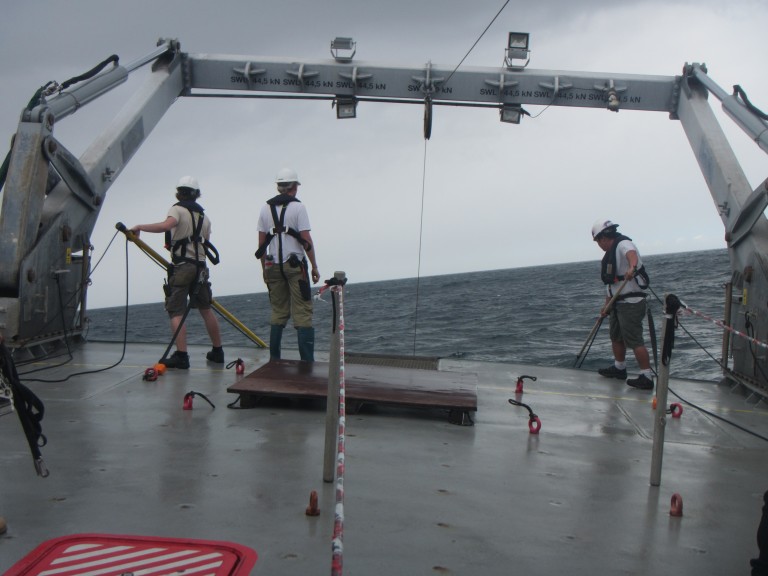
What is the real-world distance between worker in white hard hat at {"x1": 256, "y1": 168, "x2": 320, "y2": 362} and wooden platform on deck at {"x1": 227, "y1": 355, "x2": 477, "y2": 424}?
54 cm

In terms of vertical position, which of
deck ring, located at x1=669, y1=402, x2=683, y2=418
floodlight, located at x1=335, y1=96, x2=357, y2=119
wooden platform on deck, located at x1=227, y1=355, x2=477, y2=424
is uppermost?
floodlight, located at x1=335, y1=96, x2=357, y2=119

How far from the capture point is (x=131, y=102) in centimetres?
891

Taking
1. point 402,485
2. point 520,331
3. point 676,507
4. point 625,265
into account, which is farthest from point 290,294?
point 520,331

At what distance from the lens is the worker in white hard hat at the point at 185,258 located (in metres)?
7.03

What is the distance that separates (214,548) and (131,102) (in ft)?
24.2

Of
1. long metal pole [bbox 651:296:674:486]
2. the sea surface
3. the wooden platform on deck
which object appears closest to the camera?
long metal pole [bbox 651:296:674:486]

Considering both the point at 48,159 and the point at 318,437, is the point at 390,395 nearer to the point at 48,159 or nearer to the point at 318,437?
the point at 318,437

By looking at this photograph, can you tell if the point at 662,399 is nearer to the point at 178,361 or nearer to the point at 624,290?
the point at 624,290

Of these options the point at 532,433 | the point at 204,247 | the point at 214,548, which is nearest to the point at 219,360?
the point at 204,247

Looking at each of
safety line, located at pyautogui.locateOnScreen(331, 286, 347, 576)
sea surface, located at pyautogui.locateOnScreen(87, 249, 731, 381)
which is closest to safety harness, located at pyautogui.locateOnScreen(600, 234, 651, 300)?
sea surface, located at pyautogui.locateOnScreen(87, 249, 731, 381)

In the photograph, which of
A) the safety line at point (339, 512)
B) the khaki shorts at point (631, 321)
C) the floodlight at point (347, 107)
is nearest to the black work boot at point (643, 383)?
the khaki shorts at point (631, 321)

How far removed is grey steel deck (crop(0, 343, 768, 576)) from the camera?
9.85 feet

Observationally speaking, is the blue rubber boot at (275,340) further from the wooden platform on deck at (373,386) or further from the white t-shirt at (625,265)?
the white t-shirt at (625,265)

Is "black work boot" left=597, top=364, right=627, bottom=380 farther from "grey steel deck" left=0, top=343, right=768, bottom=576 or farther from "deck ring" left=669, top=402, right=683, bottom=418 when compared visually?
"deck ring" left=669, top=402, right=683, bottom=418
